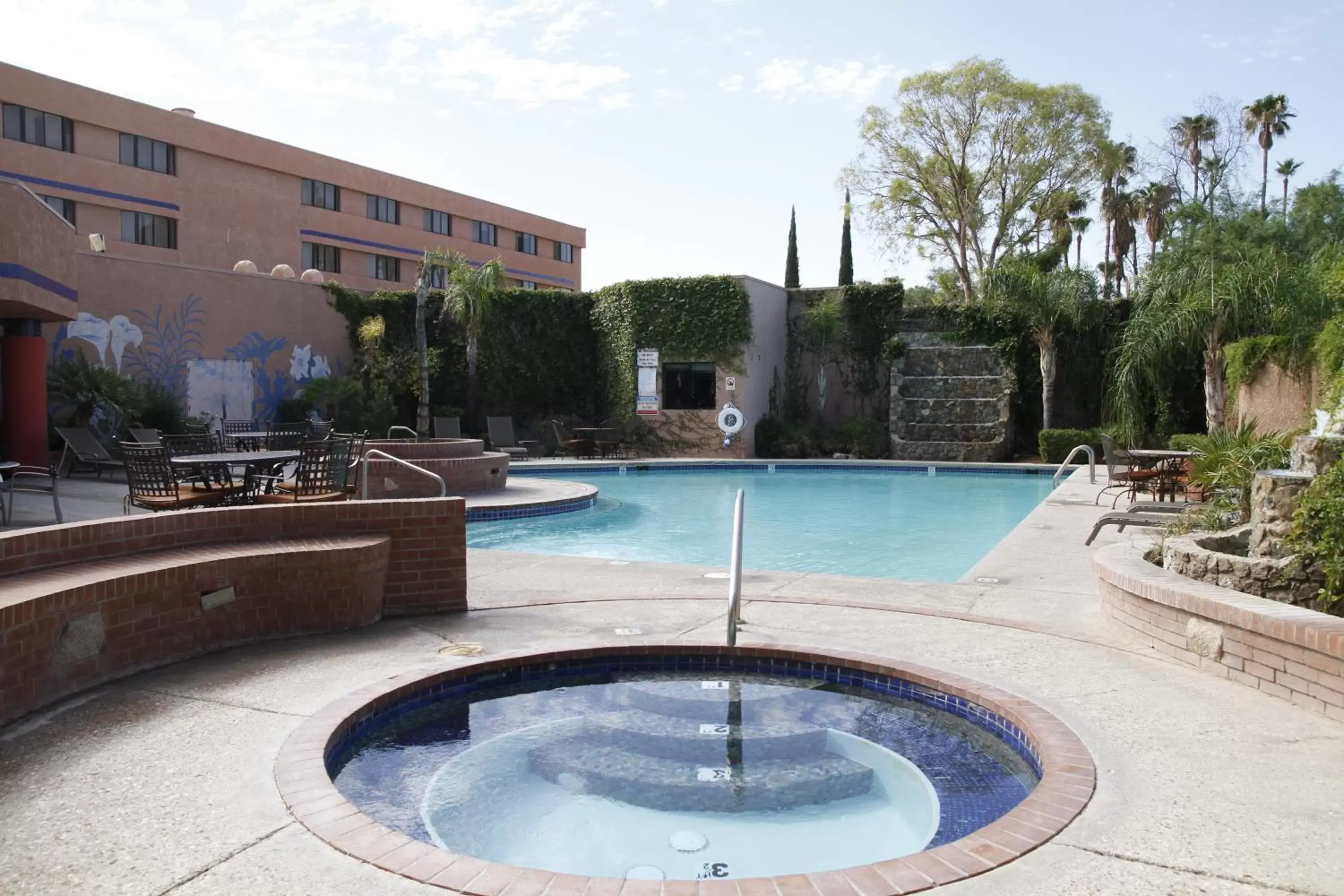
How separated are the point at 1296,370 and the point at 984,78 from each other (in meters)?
21.5

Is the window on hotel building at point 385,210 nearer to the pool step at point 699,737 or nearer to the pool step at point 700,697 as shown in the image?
the pool step at point 700,697

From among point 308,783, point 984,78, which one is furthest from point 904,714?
point 984,78

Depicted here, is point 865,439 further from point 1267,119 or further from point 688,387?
point 1267,119

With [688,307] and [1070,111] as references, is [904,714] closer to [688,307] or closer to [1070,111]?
[688,307]

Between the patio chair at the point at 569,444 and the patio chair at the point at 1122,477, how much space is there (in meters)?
10.8

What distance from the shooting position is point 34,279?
11.2 meters

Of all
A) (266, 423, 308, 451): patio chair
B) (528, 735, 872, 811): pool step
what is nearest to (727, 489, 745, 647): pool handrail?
(528, 735, 872, 811): pool step

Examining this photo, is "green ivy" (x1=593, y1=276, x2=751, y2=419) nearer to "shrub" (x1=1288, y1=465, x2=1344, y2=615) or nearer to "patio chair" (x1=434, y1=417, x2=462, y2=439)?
"patio chair" (x1=434, y1=417, x2=462, y2=439)

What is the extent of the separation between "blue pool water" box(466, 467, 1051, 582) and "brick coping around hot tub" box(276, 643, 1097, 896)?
439cm

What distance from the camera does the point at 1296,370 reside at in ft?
43.8

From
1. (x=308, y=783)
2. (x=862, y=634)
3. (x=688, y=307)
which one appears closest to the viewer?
(x=308, y=783)

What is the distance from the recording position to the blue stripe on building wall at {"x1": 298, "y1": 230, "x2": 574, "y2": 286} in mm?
31984

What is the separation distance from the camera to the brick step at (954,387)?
21094 millimetres

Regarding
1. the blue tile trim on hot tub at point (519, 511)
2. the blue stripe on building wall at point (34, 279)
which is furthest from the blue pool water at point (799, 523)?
the blue stripe on building wall at point (34, 279)
